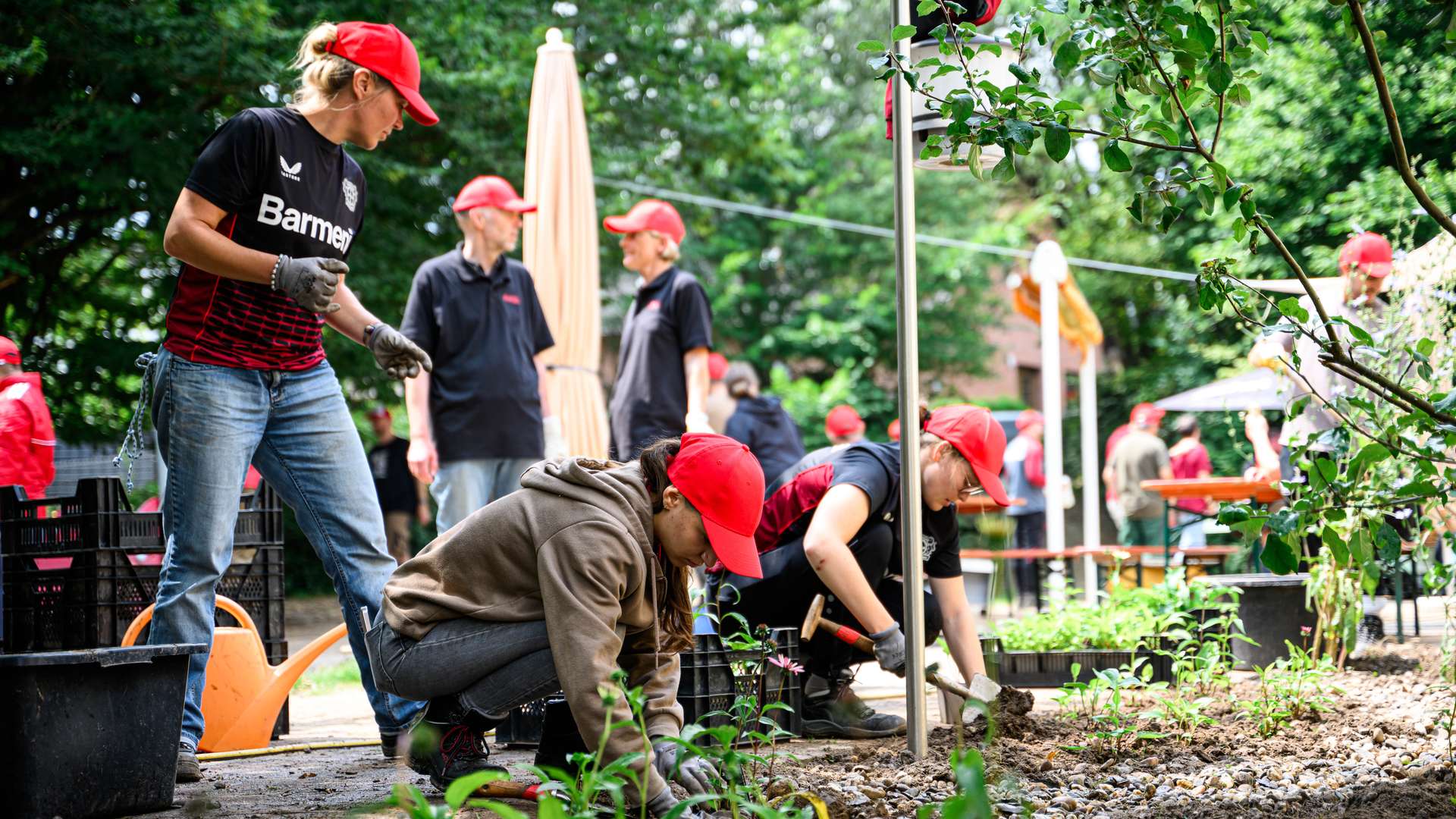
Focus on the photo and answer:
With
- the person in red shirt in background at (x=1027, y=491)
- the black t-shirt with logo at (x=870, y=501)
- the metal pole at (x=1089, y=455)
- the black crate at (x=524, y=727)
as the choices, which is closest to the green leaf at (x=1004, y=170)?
the black t-shirt with logo at (x=870, y=501)

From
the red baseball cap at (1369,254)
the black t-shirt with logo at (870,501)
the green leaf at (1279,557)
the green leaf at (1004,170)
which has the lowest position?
the green leaf at (1279,557)

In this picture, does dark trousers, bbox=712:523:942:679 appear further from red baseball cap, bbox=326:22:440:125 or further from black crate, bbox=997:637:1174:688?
red baseball cap, bbox=326:22:440:125

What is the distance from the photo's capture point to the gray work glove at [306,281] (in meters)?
3.29

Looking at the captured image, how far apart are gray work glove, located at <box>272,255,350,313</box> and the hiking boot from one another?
41.4 inches

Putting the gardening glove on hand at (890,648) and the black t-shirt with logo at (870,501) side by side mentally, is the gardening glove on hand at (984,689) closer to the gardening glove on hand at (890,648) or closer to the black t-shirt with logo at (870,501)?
the gardening glove on hand at (890,648)

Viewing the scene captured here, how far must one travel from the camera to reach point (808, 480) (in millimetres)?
4266

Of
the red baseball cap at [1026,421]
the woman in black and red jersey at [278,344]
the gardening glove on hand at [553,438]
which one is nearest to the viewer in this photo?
the woman in black and red jersey at [278,344]

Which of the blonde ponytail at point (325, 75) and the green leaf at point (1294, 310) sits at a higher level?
the blonde ponytail at point (325, 75)

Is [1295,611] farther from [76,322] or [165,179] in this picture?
[76,322]

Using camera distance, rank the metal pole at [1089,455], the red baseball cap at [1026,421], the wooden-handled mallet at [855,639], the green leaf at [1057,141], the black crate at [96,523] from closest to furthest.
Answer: the green leaf at [1057,141]
the wooden-handled mallet at [855,639]
the black crate at [96,523]
the metal pole at [1089,455]
the red baseball cap at [1026,421]

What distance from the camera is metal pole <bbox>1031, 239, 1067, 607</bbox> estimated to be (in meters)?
9.74

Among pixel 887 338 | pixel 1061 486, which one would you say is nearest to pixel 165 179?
pixel 1061 486

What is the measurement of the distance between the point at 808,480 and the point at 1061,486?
6264mm

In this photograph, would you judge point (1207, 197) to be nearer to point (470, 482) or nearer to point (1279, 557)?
point (1279, 557)
